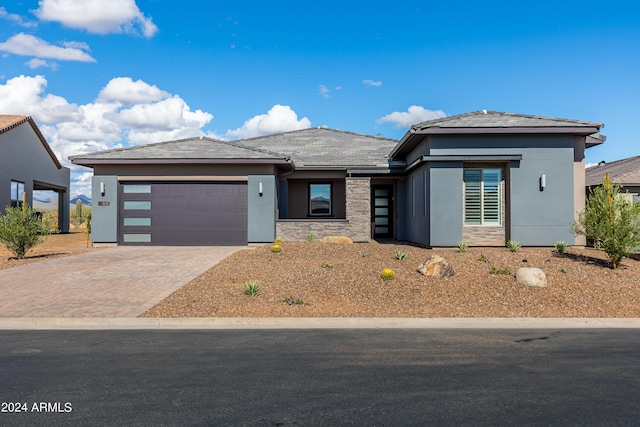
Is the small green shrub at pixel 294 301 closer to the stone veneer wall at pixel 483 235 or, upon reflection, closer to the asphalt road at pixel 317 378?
the asphalt road at pixel 317 378

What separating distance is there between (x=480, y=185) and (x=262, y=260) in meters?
8.30

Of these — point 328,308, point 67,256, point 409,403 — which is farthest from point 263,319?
point 67,256

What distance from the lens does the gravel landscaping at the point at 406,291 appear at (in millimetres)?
8695

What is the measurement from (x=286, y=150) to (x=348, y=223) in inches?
270

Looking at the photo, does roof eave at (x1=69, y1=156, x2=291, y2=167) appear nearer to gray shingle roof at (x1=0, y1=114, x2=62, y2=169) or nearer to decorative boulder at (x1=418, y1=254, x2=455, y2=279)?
decorative boulder at (x1=418, y1=254, x2=455, y2=279)

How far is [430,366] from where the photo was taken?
555 cm

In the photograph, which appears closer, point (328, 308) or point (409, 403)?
point (409, 403)

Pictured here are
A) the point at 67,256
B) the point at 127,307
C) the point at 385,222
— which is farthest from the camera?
the point at 385,222

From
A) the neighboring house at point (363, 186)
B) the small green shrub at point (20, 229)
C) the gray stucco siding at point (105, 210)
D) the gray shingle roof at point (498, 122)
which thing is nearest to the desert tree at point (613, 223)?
the neighboring house at point (363, 186)

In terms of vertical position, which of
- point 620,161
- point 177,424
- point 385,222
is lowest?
point 177,424

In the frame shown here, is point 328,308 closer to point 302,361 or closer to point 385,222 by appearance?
point 302,361

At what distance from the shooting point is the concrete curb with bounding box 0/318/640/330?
764 cm

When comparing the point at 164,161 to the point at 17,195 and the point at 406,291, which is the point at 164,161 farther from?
the point at 17,195

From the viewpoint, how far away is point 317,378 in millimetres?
5109
